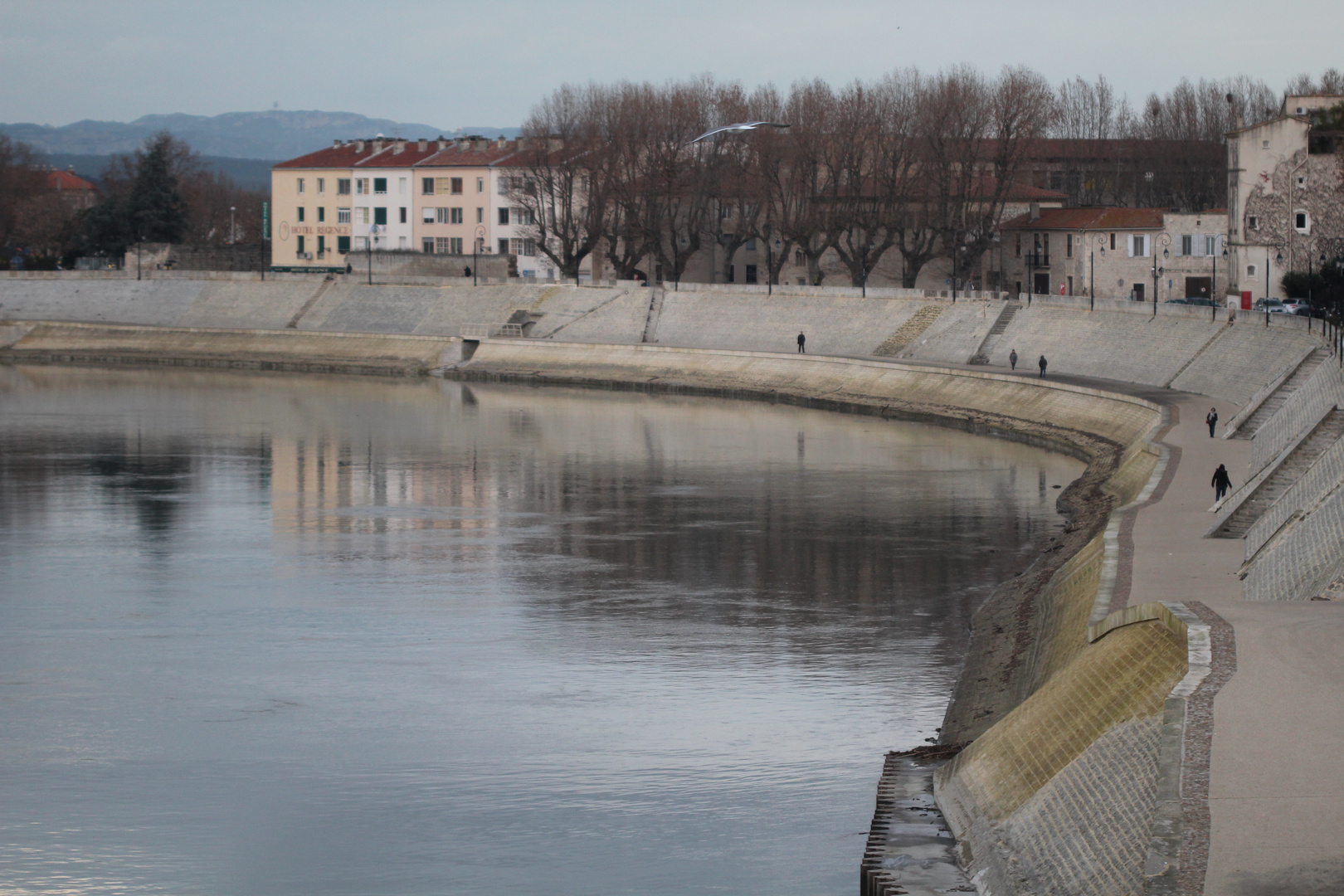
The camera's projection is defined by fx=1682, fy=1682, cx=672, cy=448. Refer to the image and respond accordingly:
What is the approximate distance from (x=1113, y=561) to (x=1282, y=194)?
5048 centimetres

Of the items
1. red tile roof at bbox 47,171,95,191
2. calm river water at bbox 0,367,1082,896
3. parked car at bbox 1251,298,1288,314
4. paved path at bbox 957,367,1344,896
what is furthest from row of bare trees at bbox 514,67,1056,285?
red tile roof at bbox 47,171,95,191

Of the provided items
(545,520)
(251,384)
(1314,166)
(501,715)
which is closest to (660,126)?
(251,384)

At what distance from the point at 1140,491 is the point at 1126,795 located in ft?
65.4

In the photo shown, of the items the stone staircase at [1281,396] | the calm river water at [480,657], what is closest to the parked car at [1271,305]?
the stone staircase at [1281,396]

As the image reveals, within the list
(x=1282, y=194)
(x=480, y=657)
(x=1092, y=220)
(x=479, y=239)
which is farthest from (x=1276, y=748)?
(x=479, y=239)

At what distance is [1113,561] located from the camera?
2591 centimetres

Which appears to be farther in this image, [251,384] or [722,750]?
[251,384]

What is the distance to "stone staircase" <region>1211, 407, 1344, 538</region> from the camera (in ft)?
97.1

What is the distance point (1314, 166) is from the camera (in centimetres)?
7044

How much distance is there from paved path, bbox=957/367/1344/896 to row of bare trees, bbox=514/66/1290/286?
191 feet

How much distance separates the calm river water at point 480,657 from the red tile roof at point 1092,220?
3332 cm

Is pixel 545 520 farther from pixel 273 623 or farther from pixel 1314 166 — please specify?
pixel 1314 166

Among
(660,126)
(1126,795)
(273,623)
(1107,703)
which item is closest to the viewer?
(1126,795)

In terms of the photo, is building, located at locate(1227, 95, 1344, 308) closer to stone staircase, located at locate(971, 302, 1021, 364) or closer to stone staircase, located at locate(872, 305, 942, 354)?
stone staircase, located at locate(971, 302, 1021, 364)
